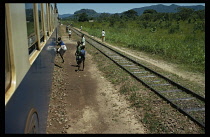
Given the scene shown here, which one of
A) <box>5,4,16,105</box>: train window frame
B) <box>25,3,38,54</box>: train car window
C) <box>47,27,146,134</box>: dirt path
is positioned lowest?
<box>47,27,146,134</box>: dirt path

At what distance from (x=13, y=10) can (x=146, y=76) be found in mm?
7450

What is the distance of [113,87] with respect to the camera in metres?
8.27

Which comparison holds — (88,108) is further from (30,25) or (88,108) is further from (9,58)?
(9,58)

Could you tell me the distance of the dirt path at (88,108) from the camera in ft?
17.0

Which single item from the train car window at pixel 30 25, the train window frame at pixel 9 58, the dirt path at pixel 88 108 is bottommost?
the dirt path at pixel 88 108

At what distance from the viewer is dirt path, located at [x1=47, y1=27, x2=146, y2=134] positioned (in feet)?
17.0

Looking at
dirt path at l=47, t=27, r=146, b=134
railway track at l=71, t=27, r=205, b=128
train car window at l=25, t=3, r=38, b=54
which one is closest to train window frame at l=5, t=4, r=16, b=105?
train car window at l=25, t=3, r=38, b=54

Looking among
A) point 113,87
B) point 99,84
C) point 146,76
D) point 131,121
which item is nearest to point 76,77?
point 99,84

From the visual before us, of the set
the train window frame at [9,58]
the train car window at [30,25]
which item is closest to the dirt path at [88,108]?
the train car window at [30,25]

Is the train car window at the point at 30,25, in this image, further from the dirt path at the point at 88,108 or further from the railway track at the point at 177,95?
the railway track at the point at 177,95

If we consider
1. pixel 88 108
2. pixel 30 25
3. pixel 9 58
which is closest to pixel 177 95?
pixel 88 108

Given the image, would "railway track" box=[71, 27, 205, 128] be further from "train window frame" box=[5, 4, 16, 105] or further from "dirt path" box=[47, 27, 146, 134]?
"train window frame" box=[5, 4, 16, 105]

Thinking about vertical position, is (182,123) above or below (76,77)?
below
